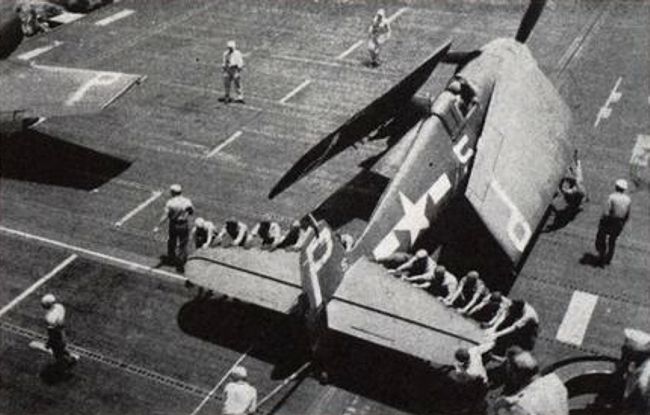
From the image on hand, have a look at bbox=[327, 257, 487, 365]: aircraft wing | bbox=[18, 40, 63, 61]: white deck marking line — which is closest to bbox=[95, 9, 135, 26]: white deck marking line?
bbox=[18, 40, 63, 61]: white deck marking line

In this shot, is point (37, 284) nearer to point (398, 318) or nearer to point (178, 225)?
point (178, 225)

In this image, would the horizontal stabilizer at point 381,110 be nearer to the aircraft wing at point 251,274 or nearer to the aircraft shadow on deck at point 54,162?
the aircraft wing at point 251,274

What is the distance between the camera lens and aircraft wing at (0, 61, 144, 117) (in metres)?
20.2

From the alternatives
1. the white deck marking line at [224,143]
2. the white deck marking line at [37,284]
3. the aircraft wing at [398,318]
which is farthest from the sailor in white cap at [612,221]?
the white deck marking line at [37,284]

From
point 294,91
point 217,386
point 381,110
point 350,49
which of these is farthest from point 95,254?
point 350,49

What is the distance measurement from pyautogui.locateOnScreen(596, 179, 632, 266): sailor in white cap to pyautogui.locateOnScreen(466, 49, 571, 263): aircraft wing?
1250 millimetres

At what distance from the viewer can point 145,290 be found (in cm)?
1614

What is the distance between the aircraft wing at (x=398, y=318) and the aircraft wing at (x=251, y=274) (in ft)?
3.62

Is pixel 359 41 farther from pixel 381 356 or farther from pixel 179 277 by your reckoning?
pixel 381 356

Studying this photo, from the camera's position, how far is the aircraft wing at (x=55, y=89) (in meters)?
20.2

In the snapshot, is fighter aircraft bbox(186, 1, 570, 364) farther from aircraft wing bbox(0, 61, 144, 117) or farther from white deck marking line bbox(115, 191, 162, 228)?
aircraft wing bbox(0, 61, 144, 117)

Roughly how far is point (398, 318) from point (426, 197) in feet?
12.4

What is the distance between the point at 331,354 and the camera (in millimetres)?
13508

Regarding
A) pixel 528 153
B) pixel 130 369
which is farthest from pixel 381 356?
pixel 528 153
